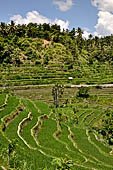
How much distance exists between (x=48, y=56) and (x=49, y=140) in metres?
59.4

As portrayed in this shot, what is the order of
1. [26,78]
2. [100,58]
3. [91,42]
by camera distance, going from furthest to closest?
1. [91,42]
2. [100,58]
3. [26,78]

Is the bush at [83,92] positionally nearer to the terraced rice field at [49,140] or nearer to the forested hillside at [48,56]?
the forested hillside at [48,56]

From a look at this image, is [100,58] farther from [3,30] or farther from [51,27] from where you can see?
[3,30]

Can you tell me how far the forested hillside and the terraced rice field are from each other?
94.8ft

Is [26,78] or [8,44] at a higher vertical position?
[8,44]

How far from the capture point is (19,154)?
47.3 ft

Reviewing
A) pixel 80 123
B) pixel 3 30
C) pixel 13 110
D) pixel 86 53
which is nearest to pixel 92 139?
pixel 80 123

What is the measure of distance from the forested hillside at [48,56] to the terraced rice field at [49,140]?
28.9m

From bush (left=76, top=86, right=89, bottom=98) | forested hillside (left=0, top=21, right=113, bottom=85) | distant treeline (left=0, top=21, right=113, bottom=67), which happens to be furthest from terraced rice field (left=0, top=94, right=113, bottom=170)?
distant treeline (left=0, top=21, right=113, bottom=67)

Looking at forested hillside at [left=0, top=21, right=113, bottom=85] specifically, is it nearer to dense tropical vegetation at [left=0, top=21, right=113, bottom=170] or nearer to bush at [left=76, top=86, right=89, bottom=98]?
dense tropical vegetation at [left=0, top=21, right=113, bottom=170]

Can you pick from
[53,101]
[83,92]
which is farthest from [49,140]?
[83,92]

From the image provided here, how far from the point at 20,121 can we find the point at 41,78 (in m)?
39.0

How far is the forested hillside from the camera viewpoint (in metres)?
65.1

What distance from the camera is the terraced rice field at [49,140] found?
598 inches
